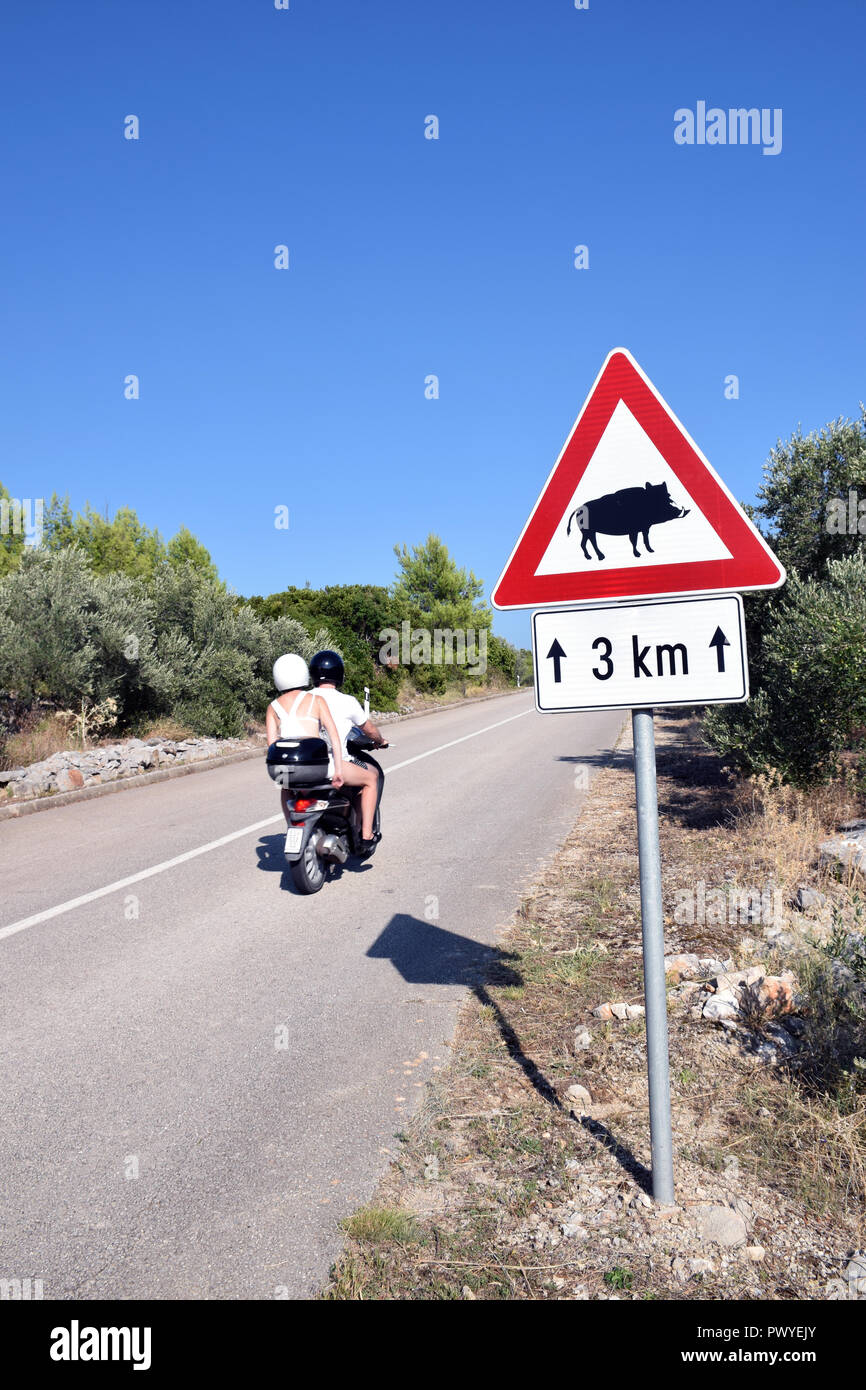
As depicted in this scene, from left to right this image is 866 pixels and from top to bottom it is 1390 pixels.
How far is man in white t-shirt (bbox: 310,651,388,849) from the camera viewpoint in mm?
7605

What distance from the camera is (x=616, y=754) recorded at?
1686 cm

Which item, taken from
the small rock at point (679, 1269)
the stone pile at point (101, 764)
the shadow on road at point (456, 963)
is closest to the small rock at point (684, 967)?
the shadow on road at point (456, 963)

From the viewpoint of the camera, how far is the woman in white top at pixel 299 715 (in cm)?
742

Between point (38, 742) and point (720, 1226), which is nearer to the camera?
point (720, 1226)

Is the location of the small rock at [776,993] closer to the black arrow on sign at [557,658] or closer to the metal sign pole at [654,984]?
the metal sign pole at [654,984]

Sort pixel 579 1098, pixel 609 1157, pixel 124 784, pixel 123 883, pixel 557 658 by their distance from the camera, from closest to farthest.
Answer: pixel 557 658
pixel 609 1157
pixel 579 1098
pixel 123 883
pixel 124 784

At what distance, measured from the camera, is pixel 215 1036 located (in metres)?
4.45

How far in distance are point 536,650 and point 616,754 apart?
14.2 metres

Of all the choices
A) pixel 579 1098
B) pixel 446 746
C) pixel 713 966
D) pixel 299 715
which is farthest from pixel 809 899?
pixel 446 746

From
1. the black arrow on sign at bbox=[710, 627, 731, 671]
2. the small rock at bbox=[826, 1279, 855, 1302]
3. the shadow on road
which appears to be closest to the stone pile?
the shadow on road

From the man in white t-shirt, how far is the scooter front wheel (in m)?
0.55

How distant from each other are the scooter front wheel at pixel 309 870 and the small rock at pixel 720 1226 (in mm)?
4695

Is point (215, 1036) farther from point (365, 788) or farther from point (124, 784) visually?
point (124, 784)

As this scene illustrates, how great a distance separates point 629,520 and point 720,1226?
2147 mm
